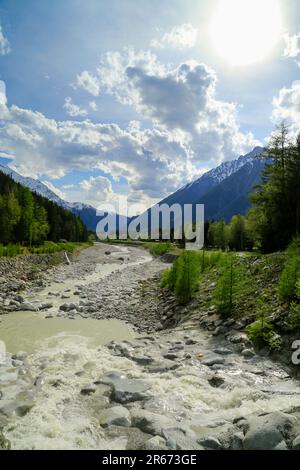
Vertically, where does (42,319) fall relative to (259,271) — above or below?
below

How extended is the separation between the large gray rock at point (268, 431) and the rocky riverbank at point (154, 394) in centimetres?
2

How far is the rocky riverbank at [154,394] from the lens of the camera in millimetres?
6504

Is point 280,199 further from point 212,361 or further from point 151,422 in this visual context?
point 151,422

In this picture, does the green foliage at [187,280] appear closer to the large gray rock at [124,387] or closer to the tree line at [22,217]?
the large gray rock at [124,387]

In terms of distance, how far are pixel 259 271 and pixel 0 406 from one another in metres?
17.0

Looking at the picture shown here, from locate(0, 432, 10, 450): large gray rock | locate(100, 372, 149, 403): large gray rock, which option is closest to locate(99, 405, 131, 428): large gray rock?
locate(100, 372, 149, 403): large gray rock

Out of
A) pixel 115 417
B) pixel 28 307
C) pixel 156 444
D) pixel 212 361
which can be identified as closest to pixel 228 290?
pixel 212 361

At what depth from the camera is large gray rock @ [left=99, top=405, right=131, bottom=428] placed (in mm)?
7195

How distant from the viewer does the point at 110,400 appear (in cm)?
848

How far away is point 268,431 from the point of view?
6258 mm

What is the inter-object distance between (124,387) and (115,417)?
1.58m

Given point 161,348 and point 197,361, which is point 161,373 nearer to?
point 197,361

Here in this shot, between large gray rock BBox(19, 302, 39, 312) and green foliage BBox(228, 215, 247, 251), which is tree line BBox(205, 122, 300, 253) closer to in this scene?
large gray rock BBox(19, 302, 39, 312)
